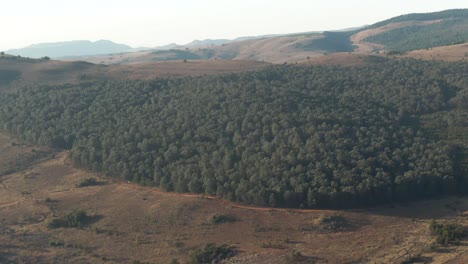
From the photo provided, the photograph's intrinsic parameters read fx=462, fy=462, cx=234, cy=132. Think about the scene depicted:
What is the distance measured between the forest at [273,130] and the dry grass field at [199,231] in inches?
141

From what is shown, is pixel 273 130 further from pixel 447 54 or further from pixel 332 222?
pixel 447 54

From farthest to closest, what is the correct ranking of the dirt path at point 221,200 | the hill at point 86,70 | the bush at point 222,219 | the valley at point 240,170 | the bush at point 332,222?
the hill at point 86,70 < the dirt path at point 221,200 < the bush at point 222,219 < the bush at point 332,222 < the valley at point 240,170

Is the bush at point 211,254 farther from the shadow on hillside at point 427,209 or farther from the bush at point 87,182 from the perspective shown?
the bush at point 87,182

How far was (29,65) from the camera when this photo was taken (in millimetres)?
169375

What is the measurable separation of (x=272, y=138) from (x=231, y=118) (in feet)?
42.2

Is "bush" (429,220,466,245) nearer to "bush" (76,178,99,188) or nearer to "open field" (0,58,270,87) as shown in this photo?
"bush" (76,178,99,188)

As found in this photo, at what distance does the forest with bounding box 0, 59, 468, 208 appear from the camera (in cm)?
7231

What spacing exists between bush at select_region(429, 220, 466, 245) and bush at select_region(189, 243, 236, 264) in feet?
82.8

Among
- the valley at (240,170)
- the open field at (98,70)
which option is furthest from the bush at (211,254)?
Answer: the open field at (98,70)

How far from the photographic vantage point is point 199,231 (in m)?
64.6

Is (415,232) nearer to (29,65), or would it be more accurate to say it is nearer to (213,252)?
(213,252)

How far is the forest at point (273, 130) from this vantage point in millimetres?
72312

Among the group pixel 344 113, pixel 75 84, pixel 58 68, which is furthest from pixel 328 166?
pixel 58 68

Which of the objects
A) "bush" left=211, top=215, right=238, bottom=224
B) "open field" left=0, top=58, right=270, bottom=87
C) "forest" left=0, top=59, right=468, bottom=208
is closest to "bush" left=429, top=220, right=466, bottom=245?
"forest" left=0, top=59, right=468, bottom=208
